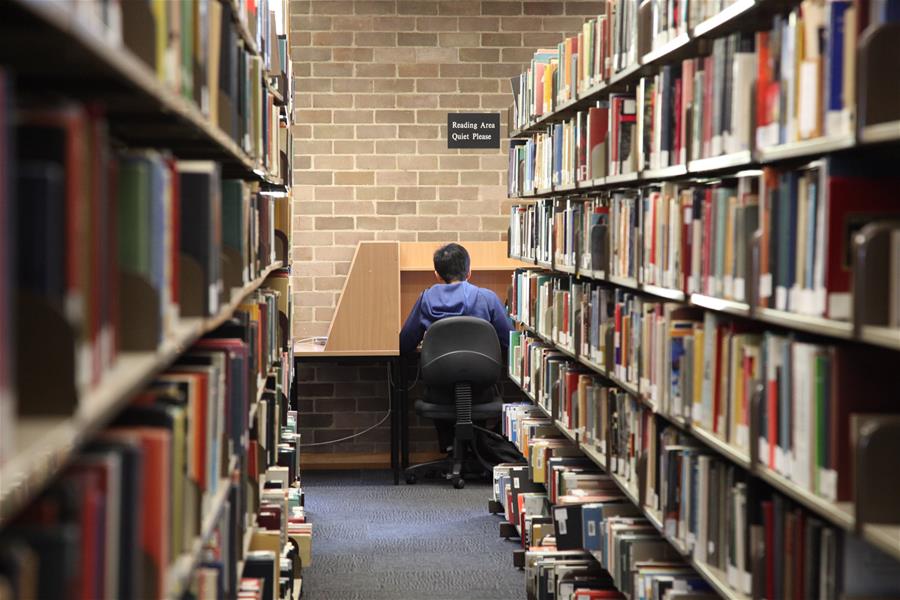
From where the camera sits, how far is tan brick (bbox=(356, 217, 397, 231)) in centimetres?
691

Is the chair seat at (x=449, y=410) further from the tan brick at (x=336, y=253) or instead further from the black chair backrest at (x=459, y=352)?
the tan brick at (x=336, y=253)

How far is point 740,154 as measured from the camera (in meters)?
2.41

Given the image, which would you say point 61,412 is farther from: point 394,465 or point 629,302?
point 394,465

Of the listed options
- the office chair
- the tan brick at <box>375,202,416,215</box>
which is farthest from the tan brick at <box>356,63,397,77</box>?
the office chair

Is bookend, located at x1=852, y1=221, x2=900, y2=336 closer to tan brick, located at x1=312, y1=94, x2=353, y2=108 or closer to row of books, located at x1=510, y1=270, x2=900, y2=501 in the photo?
row of books, located at x1=510, y1=270, x2=900, y2=501

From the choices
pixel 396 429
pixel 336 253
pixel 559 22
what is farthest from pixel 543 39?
pixel 396 429

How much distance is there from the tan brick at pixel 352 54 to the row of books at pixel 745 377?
122 inches

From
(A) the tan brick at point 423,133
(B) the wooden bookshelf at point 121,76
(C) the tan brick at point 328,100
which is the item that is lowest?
(B) the wooden bookshelf at point 121,76

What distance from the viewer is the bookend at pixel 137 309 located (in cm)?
138

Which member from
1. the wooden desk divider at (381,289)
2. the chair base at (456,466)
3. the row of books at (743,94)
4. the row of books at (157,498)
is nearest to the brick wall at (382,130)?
the wooden desk divider at (381,289)

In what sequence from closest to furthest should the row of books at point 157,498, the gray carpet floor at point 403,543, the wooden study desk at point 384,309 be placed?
the row of books at point 157,498, the gray carpet floor at point 403,543, the wooden study desk at point 384,309

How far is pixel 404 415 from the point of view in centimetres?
649

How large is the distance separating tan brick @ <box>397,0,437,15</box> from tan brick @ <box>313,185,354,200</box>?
3.38 feet

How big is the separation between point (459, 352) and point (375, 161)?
1.66 metres
